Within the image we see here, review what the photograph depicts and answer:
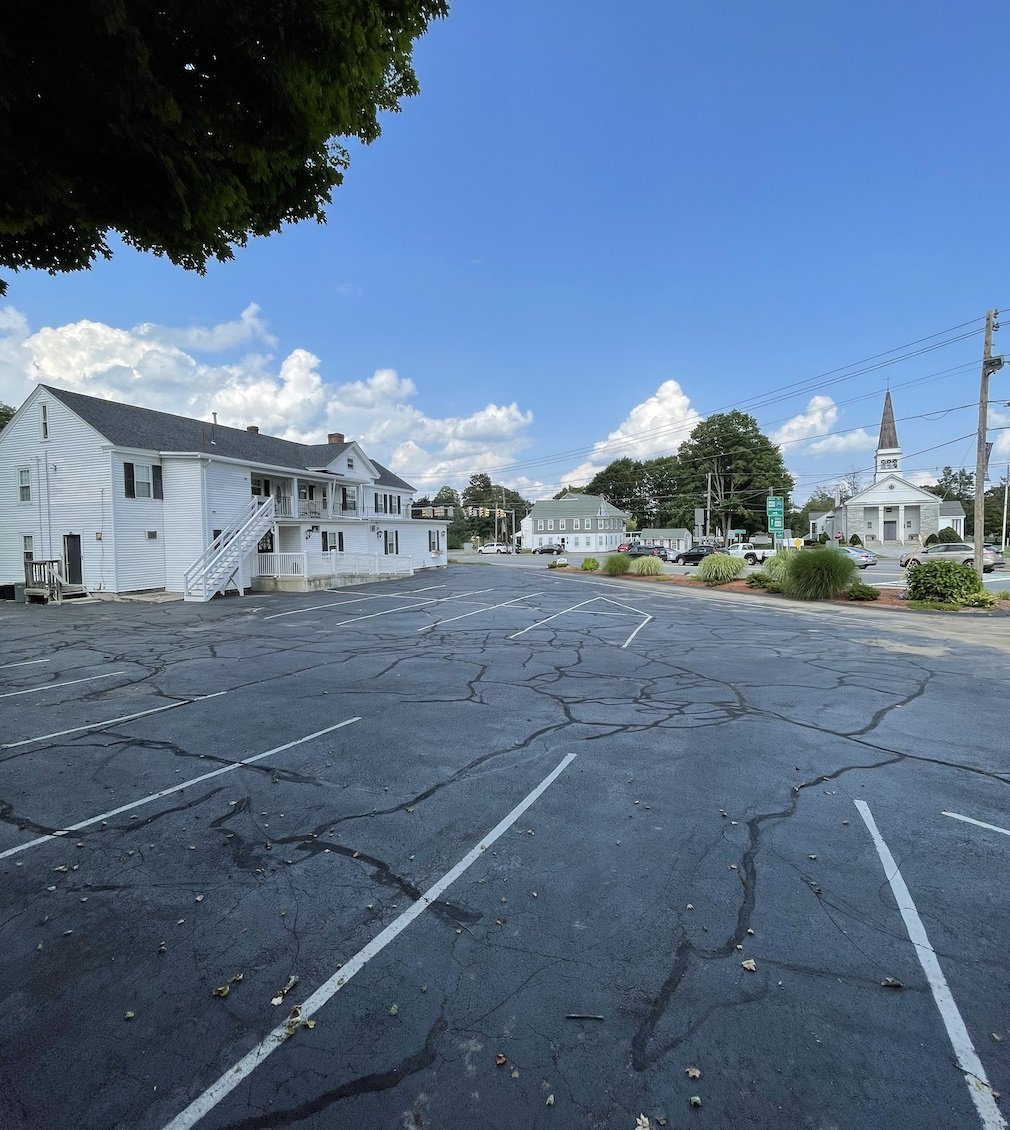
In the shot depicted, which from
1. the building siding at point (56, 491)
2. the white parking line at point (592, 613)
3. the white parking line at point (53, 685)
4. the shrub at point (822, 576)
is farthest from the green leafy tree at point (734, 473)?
the white parking line at point (53, 685)

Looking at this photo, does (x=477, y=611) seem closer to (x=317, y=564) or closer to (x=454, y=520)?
(x=317, y=564)

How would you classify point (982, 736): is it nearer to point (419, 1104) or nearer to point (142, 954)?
point (419, 1104)

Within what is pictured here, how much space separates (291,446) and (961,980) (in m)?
36.7

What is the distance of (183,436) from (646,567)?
23.6 m

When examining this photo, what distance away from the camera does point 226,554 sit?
22.2 meters

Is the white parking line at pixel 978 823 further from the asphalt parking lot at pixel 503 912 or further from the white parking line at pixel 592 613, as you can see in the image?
the white parking line at pixel 592 613

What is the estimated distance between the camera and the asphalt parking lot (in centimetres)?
217

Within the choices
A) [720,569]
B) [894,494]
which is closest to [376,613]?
[720,569]

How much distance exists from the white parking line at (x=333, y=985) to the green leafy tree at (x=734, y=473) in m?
72.4

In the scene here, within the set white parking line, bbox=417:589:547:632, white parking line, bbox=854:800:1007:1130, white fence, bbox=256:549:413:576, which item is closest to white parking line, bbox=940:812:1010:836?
white parking line, bbox=854:800:1007:1130

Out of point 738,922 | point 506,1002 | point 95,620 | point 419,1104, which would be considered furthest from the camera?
point 95,620

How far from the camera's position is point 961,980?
8.77 feet

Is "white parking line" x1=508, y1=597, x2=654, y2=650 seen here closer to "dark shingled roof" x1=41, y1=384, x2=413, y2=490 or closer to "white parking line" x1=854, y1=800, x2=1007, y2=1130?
"white parking line" x1=854, y1=800, x2=1007, y2=1130

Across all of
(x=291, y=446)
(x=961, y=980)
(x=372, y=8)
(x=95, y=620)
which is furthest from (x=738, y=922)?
(x=291, y=446)
